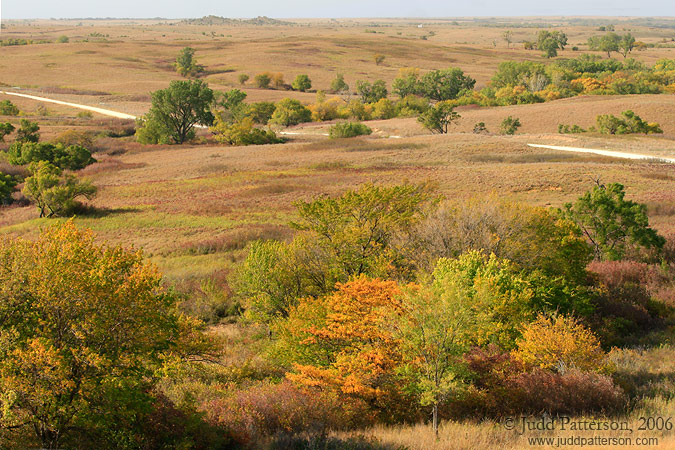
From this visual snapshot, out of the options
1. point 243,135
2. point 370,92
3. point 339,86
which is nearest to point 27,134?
point 243,135

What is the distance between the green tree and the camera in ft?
278

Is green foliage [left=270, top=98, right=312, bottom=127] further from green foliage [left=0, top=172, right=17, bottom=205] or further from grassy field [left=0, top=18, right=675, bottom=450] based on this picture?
green foliage [left=0, top=172, right=17, bottom=205]

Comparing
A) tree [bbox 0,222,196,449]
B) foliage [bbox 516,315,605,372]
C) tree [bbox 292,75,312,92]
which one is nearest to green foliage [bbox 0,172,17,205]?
tree [bbox 0,222,196,449]

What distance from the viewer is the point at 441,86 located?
Answer: 12962 centimetres

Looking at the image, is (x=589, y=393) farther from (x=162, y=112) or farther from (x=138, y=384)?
(x=162, y=112)

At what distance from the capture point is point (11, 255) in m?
12.4

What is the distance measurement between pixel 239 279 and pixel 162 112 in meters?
68.0

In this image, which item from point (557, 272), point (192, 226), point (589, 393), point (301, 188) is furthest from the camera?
point (301, 188)

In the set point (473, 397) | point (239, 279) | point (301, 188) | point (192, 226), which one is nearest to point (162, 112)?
point (301, 188)

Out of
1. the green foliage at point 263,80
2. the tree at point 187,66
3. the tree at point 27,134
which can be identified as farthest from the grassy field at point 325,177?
the tree at point 187,66

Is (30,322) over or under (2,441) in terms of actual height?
over

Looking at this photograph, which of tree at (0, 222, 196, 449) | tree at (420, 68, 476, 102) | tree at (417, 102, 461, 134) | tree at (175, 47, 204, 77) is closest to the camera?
tree at (0, 222, 196, 449)

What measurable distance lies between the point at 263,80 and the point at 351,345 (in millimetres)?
137124

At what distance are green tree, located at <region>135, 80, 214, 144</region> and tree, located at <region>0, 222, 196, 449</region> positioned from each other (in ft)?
250
